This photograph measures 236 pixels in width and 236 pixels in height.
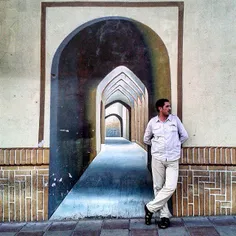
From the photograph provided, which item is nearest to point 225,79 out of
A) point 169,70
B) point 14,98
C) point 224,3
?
point 169,70

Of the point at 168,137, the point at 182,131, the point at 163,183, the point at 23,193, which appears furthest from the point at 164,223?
the point at 23,193

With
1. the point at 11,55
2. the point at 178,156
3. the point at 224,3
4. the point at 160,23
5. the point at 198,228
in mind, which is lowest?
the point at 198,228

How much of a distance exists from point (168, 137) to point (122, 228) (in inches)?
53.4

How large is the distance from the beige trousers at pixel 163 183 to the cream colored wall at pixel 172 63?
599mm

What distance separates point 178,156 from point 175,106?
0.76m

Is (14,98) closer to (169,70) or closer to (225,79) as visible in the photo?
(169,70)

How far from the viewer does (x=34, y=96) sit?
3742 millimetres

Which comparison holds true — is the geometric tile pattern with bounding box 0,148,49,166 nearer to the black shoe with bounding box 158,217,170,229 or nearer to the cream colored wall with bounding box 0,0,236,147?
the cream colored wall with bounding box 0,0,236,147

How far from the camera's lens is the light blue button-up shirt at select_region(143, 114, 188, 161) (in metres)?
3.35

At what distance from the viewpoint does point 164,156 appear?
3.36 m

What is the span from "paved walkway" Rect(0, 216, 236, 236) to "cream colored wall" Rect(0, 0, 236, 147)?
3.57ft

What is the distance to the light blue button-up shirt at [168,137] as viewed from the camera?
3.35m

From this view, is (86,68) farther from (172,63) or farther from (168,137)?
(168,137)

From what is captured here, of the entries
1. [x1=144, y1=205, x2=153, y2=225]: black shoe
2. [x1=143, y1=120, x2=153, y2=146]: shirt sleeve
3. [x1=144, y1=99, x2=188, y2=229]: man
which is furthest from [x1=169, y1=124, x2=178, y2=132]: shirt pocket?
[x1=144, y1=205, x2=153, y2=225]: black shoe
